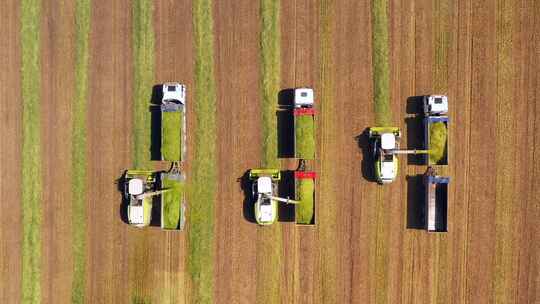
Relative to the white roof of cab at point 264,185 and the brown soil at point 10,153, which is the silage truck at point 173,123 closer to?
the white roof of cab at point 264,185

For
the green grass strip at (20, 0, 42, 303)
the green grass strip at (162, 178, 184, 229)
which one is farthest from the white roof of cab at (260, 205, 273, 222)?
the green grass strip at (20, 0, 42, 303)

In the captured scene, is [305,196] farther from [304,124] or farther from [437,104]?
[437,104]

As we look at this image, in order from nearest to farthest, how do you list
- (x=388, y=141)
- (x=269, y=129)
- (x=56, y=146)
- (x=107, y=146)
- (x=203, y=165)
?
1. (x=388, y=141)
2. (x=269, y=129)
3. (x=203, y=165)
4. (x=107, y=146)
5. (x=56, y=146)

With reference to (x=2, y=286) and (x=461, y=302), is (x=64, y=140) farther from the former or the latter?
(x=461, y=302)

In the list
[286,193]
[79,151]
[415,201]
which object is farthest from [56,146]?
[415,201]

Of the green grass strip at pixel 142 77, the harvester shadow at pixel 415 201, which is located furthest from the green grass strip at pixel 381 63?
the green grass strip at pixel 142 77

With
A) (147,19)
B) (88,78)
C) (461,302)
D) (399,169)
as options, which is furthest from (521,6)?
(88,78)

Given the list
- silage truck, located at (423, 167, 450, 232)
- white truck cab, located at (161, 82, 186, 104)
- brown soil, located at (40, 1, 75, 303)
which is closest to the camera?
silage truck, located at (423, 167, 450, 232)

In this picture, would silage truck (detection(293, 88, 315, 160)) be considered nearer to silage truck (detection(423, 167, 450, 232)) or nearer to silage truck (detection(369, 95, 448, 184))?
silage truck (detection(369, 95, 448, 184))
